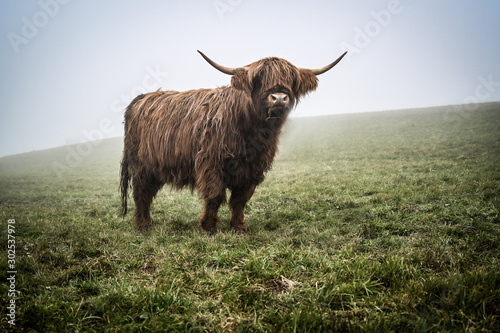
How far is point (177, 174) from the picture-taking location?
4777mm

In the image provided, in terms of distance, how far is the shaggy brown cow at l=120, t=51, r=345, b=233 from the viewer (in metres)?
3.96

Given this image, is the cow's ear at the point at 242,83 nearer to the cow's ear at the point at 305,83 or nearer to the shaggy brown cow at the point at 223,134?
the shaggy brown cow at the point at 223,134

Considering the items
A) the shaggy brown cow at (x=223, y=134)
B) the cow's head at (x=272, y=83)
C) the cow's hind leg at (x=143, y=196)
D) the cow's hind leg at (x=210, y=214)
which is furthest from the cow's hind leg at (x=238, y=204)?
the cow's hind leg at (x=143, y=196)

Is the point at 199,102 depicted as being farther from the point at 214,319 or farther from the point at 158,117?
the point at 214,319

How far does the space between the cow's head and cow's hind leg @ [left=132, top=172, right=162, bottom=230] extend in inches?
102

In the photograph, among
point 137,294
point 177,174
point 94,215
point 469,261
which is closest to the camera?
point 137,294

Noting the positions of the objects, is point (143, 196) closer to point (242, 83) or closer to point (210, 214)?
point (210, 214)

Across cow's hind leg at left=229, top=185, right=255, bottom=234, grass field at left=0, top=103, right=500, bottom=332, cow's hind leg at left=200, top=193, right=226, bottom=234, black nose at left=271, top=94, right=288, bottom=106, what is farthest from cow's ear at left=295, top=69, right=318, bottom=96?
grass field at left=0, top=103, right=500, bottom=332

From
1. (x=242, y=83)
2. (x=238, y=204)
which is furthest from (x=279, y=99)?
(x=238, y=204)

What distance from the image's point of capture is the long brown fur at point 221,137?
3971 millimetres

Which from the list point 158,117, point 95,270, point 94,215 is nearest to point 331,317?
point 95,270

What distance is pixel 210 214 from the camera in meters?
4.30

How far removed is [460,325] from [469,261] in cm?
128

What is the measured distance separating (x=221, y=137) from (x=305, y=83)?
1499 millimetres
